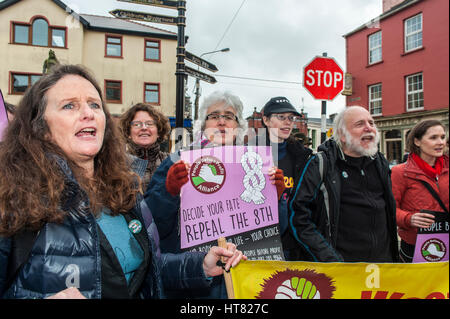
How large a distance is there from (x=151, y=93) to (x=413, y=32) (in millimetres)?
15473

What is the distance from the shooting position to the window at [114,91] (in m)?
18.6

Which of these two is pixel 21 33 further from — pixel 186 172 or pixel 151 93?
pixel 186 172

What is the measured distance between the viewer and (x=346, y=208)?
210 centimetres

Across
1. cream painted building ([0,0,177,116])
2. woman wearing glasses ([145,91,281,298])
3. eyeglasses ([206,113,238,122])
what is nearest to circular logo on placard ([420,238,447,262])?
woman wearing glasses ([145,91,281,298])

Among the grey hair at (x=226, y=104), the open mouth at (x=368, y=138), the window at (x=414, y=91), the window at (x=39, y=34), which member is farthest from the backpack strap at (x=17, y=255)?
the window at (x=39, y=34)

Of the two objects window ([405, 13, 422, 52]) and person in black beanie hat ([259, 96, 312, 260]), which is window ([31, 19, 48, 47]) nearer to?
window ([405, 13, 422, 52])

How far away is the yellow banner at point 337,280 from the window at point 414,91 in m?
9.87

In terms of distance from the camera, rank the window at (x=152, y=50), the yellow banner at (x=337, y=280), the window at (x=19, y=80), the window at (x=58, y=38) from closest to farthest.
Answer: the yellow banner at (x=337, y=280) → the window at (x=19, y=80) → the window at (x=58, y=38) → the window at (x=152, y=50)

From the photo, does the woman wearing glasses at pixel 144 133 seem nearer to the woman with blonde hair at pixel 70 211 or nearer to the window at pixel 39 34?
the woman with blonde hair at pixel 70 211

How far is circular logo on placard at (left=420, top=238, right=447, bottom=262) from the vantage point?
2.28 m

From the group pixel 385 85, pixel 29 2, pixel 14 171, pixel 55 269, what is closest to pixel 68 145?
pixel 14 171

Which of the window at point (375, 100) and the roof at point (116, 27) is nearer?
the window at point (375, 100)

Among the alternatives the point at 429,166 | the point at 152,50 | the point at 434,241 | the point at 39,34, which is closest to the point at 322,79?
the point at 429,166

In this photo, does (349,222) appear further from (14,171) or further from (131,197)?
(14,171)
